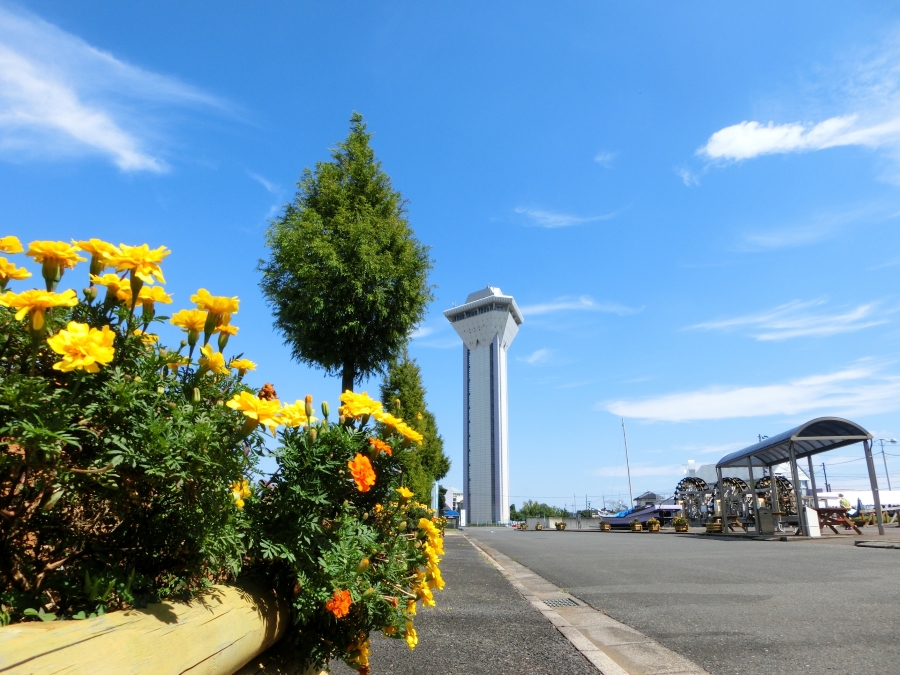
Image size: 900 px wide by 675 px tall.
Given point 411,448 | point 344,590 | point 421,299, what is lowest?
point 344,590

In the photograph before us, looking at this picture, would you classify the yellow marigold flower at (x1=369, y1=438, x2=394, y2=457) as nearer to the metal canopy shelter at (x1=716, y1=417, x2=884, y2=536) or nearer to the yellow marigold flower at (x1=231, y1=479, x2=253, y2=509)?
the yellow marigold flower at (x1=231, y1=479, x2=253, y2=509)

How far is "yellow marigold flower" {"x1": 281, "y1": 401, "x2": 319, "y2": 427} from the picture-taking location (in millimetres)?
2001

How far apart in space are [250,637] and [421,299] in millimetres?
6911

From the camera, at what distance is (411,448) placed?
92.0 inches

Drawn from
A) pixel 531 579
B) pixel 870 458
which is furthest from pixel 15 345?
pixel 870 458

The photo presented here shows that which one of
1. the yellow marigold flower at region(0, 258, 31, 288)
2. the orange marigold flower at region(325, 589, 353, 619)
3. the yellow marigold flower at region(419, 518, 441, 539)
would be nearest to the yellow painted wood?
the orange marigold flower at region(325, 589, 353, 619)

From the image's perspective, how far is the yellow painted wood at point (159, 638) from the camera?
1.07m

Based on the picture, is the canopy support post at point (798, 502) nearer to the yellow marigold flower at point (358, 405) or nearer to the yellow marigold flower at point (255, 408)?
the yellow marigold flower at point (358, 405)

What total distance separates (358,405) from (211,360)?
0.62 m

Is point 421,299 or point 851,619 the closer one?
point 851,619

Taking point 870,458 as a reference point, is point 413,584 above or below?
below

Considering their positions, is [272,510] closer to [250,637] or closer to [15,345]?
[250,637]

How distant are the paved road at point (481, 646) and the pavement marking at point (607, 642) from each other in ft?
0.37

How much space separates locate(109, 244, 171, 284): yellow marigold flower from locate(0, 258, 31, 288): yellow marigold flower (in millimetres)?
234
